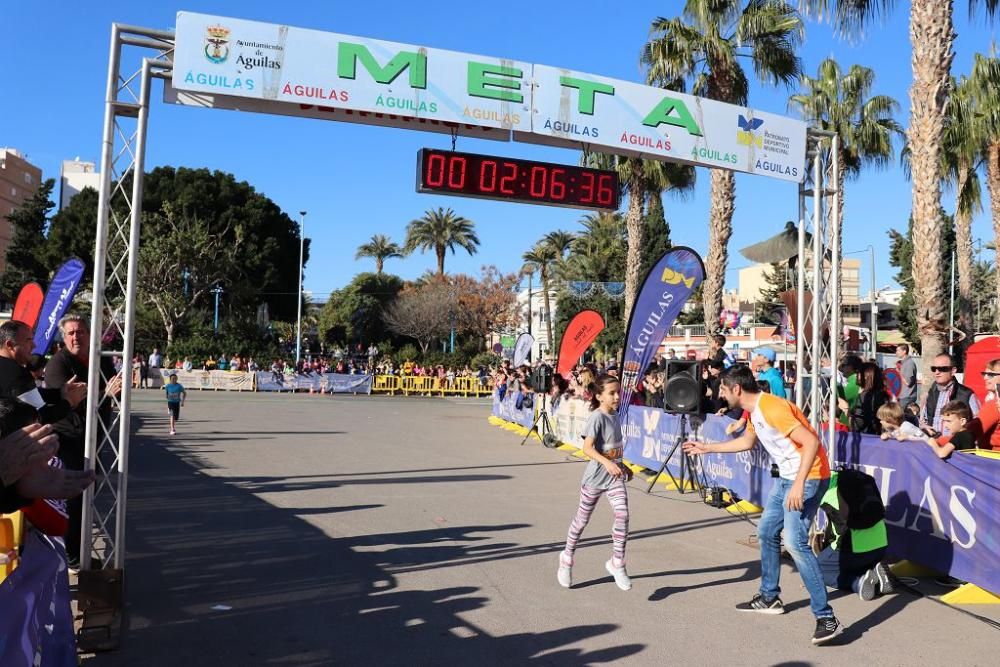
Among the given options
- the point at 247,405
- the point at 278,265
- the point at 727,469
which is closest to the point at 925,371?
the point at 727,469

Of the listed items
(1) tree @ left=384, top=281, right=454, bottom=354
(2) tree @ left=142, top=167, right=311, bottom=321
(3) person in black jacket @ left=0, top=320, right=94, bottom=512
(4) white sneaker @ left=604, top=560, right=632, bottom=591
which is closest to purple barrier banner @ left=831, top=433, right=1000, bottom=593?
(4) white sneaker @ left=604, top=560, right=632, bottom=591

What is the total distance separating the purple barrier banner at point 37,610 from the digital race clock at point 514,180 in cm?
512

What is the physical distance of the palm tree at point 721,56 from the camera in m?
17.3

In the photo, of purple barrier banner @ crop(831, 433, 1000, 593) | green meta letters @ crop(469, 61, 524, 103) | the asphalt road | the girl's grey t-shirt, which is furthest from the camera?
green meta letters @ crop(469, 61, 524, 103)

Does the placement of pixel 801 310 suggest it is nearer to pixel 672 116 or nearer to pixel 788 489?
pixel 672 116

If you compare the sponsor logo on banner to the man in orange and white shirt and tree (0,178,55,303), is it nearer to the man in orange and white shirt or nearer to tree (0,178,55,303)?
the man in orange and white shirt

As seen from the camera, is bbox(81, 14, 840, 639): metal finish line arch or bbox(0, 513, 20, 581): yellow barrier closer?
bbox(0, 513, 20, 581): yellow barrier

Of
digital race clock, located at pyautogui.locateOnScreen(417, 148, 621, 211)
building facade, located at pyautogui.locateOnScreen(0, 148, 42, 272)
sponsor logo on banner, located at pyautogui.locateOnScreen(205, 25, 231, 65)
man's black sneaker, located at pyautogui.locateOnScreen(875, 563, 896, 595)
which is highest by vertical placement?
building facade, located at pyautogui.locateOnScreen(0, 148, 42, 272)

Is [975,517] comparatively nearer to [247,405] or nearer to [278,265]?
[247,405]

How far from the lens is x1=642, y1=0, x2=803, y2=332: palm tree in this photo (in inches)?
680

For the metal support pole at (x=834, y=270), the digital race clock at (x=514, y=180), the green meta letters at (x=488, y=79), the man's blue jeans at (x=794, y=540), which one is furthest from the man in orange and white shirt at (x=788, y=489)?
the green meta letters at (x=488, y=79)

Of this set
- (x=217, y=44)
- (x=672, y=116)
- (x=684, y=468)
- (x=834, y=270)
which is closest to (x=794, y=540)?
(x=834, y=270)

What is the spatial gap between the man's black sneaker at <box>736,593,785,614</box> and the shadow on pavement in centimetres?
121

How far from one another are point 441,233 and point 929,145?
5113 centimetres
